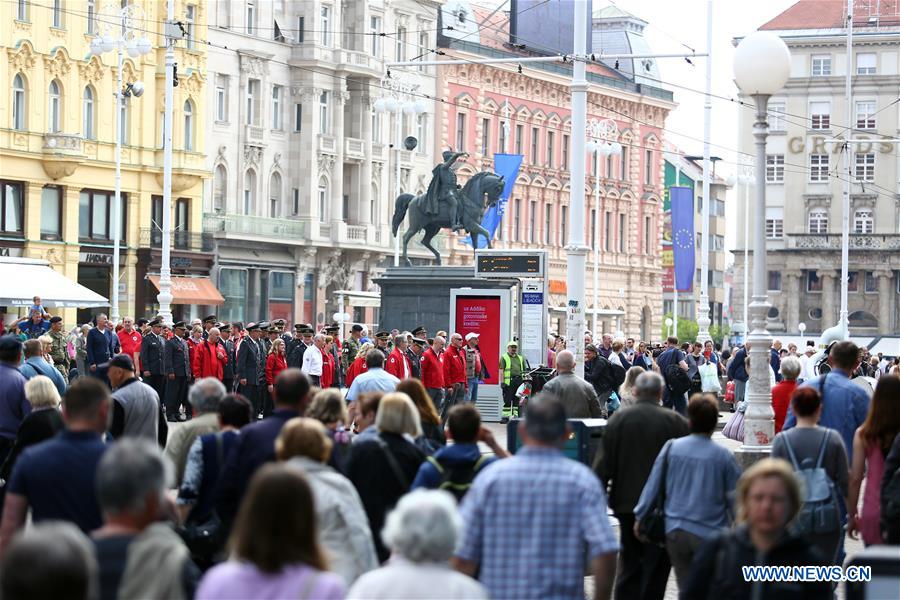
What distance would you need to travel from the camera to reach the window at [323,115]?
73688 mm

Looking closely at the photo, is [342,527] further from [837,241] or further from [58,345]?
[837,241]

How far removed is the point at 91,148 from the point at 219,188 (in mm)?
8733

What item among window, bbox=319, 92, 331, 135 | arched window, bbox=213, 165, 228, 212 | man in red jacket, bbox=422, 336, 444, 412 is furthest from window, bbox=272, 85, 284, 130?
man in red jacket, bbox=422, 336, 444, 412

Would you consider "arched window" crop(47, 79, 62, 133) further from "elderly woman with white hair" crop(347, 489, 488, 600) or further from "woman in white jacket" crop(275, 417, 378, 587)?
"elderly woman with white hair" crop(347, 489, 488, 600)

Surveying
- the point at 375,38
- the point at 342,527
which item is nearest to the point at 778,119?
the point at 375,38

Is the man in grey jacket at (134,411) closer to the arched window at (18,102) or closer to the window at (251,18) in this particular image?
the arched window at (18,102)

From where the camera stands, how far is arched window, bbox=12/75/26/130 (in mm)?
57934

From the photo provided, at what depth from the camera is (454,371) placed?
107ft

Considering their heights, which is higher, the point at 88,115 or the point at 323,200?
the point at 88,115

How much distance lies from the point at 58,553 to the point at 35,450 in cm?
358

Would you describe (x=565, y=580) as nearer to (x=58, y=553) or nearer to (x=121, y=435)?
(x=58, y=553)

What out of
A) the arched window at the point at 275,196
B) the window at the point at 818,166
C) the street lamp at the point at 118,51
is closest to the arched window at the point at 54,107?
the street lamp at the point at 118,51

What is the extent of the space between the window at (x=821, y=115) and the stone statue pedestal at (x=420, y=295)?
3099 inches

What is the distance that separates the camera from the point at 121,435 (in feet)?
44.5
